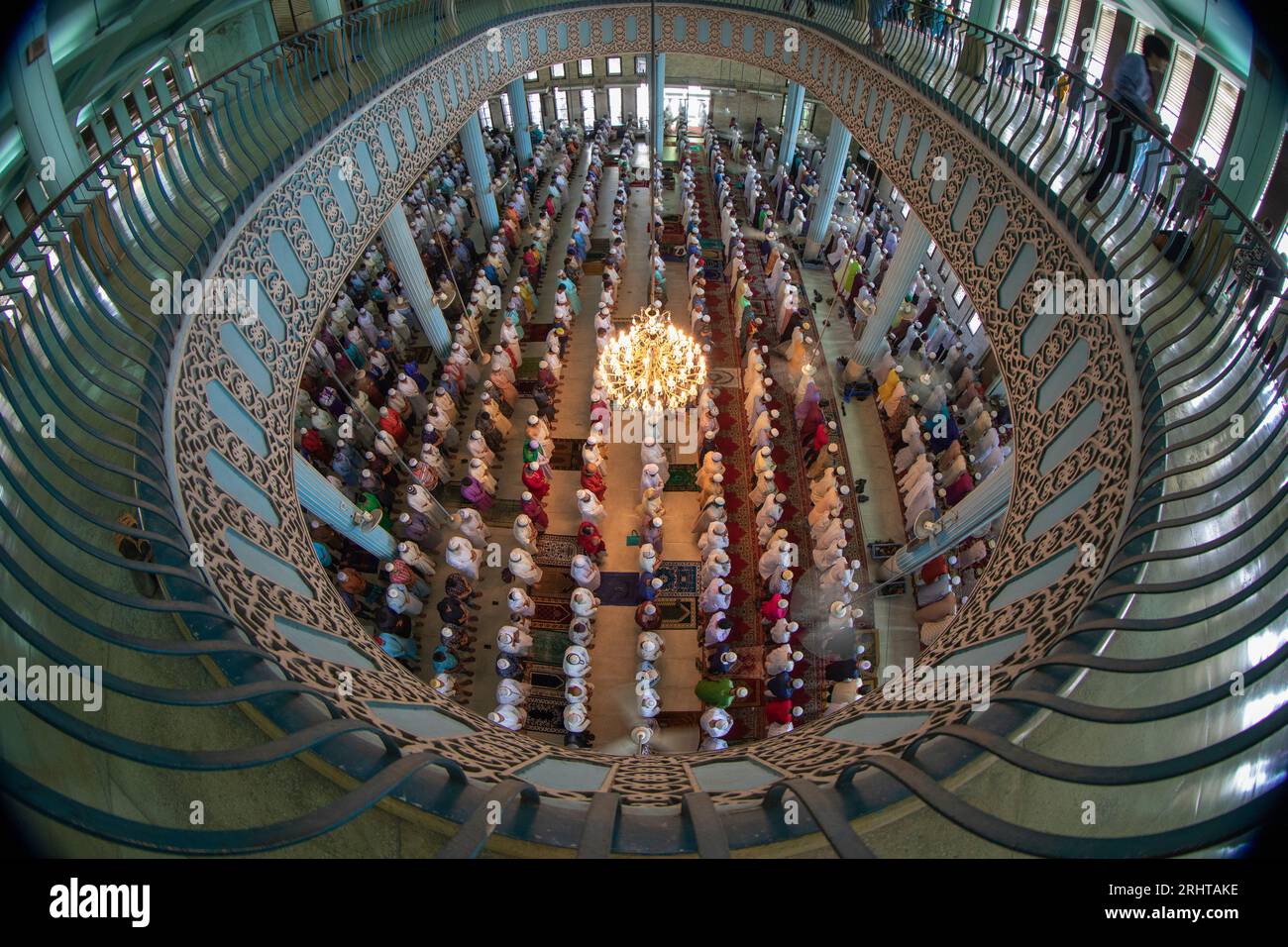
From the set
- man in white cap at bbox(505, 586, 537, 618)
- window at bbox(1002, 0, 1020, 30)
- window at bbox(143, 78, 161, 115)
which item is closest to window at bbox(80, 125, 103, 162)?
window at bbox(143, 78, 161, 115)

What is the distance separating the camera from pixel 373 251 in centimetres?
1143

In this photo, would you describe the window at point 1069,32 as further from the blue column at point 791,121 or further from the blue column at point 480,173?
the blue column at point 480,173

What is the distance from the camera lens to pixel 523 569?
6426mm

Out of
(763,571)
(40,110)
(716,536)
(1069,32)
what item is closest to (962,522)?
(763,571)

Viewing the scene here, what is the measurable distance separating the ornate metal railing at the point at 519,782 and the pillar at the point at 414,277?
3558 millimetres

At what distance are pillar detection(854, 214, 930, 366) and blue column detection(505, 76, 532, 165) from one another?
1062 centimetres

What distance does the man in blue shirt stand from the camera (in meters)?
4.22

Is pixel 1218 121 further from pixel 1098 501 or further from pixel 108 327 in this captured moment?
pixel 108 327

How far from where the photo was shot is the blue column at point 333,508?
5475 millimetres

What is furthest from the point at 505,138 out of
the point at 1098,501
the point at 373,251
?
the point at 1098,501

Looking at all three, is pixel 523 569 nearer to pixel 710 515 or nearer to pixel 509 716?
pixel 509 716

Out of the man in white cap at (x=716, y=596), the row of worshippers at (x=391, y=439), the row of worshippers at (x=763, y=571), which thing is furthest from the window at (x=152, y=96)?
the man in white cap at (x=716, y=596)

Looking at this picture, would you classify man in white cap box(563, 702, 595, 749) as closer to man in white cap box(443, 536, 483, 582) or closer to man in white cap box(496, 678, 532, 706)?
man in white cap box(496, 678, 532, 706)

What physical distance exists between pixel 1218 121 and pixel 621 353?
6.34 metres
